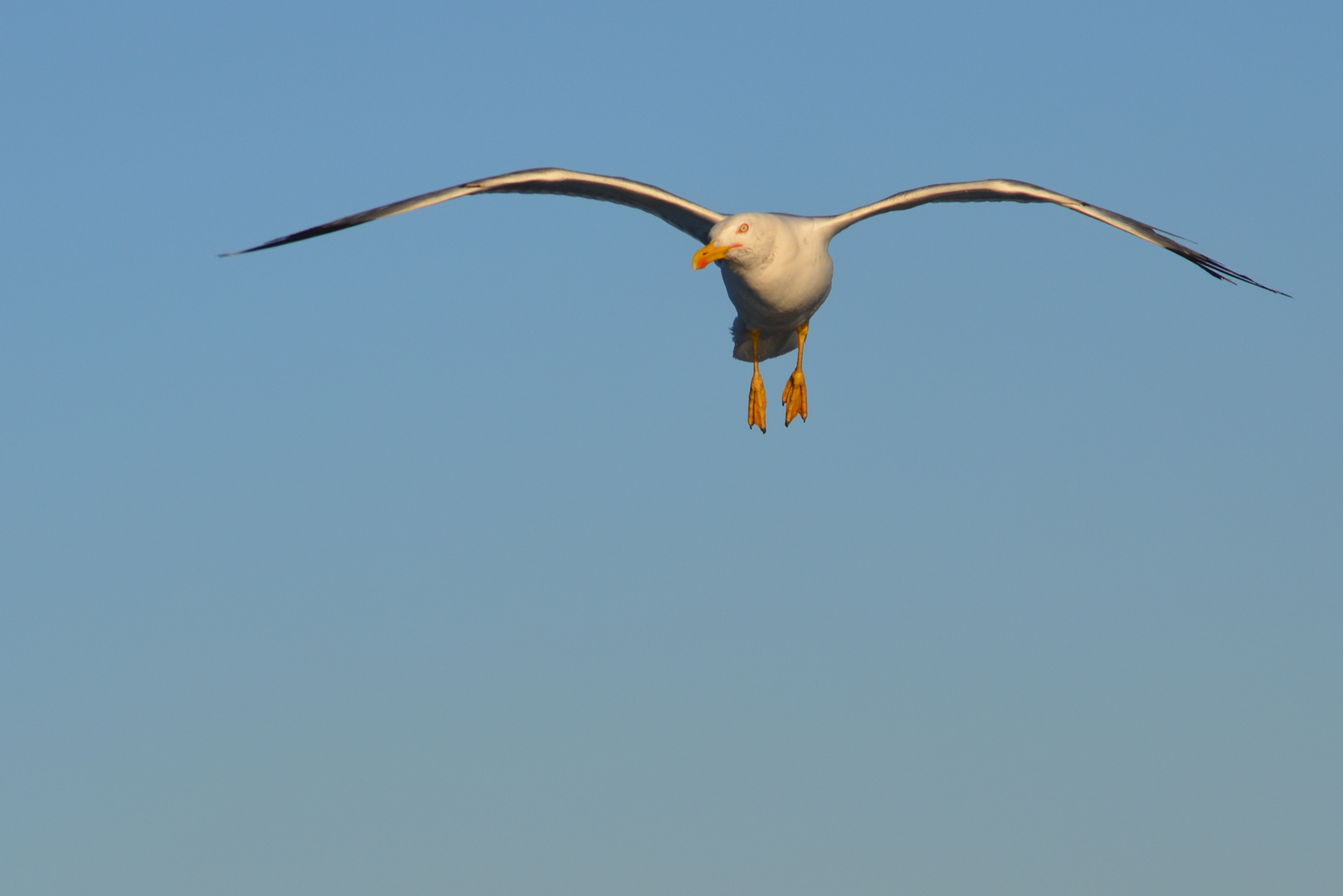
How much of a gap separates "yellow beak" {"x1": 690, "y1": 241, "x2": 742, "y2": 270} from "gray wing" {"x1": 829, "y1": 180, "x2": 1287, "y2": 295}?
2237 mm

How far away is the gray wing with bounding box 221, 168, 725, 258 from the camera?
22531mm

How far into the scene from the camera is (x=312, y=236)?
72.8 ft

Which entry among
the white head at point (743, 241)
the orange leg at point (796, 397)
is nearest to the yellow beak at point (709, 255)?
the white head at point (743, 241)

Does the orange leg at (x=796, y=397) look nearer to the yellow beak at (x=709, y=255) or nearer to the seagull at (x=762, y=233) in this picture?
A: the seagull at (x=762, y=233)

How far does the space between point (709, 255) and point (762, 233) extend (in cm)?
83

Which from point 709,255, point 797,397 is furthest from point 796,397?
point 709,255

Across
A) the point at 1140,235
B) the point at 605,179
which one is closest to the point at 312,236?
the point at 605,179

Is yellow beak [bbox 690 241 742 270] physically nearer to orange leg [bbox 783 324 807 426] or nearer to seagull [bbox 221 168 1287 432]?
seagull [bbox 221 168 1287 432]

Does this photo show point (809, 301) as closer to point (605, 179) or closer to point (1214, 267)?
point (605, 179)

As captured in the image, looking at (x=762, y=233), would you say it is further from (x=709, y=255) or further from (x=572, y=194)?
(x=572, y=194)

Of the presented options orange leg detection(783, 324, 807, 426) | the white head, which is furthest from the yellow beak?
orange leg detection(783, 324, 807, 426)

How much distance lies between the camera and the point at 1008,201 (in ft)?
83.4

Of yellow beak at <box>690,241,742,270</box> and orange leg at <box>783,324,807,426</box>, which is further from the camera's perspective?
orange leg at <box>783,324,807,426</box>

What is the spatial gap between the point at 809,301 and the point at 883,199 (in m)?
1.96
